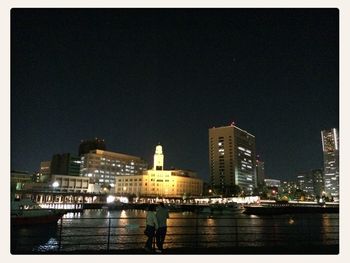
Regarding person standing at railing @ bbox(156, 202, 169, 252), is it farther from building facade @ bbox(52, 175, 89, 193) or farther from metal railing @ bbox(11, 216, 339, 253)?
building facade @ bbox(52, 175, 89, 193)

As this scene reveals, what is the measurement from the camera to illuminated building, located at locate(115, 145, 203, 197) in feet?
584

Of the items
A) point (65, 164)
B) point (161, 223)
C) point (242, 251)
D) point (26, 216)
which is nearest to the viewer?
point (242, 251)

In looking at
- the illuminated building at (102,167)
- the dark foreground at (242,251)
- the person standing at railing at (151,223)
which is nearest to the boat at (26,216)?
the person standing at railing at (151,223)

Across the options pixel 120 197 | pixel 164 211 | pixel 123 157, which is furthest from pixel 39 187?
pixel 164 211

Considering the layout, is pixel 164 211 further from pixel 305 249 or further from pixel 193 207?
pixel 193 207

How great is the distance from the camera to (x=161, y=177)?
18412cm

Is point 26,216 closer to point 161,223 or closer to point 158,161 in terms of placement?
point 161,223

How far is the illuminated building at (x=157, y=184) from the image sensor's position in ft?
584

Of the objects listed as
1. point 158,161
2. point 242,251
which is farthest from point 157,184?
point 242,251

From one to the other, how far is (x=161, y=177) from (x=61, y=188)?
56.3 m

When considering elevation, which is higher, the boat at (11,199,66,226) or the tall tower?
the tall tower

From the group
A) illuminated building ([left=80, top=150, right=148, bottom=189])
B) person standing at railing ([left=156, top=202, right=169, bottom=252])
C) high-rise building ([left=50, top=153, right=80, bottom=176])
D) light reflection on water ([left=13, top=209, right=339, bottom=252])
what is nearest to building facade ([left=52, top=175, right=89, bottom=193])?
Answer: illuminated building ([left=80, top=150, right=148, bottom=189])

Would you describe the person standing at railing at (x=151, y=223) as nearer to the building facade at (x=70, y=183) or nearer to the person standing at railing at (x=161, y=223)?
the person standing at railing at (x=161, y=223)

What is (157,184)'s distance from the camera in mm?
182750
